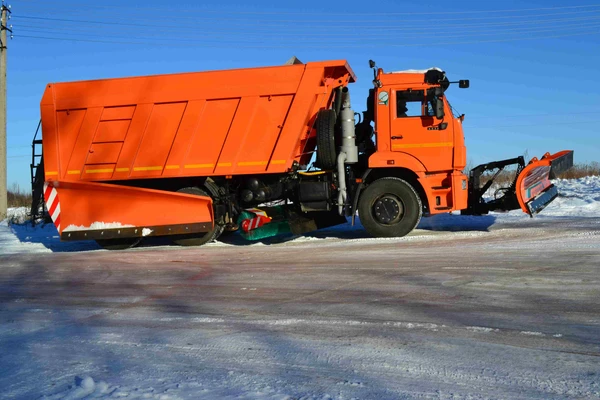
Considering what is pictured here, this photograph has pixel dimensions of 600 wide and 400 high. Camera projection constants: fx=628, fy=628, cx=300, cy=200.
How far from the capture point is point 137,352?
4.19 meters

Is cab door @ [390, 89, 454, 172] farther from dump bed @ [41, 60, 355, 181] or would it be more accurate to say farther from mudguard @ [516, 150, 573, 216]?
mudguard @ [516, 150, 573, 216]

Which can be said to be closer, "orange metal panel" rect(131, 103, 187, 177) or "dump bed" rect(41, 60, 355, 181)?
"dump bed" rect(41, 60, 355, 181)

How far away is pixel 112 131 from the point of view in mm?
11656

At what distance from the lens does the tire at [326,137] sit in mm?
10922

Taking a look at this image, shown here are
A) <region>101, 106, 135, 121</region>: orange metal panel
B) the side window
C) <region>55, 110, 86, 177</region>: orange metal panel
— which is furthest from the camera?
<region>55, 110, 86, 177</region>: orange metal panel

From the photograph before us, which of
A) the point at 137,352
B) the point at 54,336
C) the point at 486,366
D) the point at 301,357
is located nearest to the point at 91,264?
the point at 54,336

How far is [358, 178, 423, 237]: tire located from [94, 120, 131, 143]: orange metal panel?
179 inches

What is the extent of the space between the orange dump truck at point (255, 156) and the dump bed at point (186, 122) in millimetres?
19

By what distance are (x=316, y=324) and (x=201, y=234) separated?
7253 mm

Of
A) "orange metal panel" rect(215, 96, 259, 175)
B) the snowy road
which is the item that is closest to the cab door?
the snowy road

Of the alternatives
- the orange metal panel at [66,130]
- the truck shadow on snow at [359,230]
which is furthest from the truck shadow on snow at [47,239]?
the truck shadow on snow at [359,230]

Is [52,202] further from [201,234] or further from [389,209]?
[389,209]

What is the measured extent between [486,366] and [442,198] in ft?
24.6

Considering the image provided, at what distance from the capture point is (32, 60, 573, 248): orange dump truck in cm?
1092
